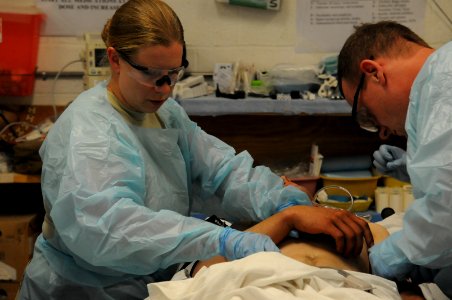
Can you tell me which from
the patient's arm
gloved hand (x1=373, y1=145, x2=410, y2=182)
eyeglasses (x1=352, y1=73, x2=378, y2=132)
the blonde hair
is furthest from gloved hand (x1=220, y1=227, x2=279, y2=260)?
gloved hand (x1=373, y1=145, x2=410, y2=182)

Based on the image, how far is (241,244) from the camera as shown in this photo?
130 cm

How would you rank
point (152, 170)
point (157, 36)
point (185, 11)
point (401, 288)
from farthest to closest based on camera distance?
point (185, 11) < point (152, 170) < point (157, 36) < point (401, 288)

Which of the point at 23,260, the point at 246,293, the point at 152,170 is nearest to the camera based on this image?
the point at 246,293

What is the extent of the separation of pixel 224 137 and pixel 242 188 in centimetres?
98

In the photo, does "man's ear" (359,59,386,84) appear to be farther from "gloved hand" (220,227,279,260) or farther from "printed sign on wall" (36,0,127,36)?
"printed sign on wall" (36,0,127,36)

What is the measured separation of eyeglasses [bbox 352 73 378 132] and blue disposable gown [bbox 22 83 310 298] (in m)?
0.39

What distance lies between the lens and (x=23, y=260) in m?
2.44

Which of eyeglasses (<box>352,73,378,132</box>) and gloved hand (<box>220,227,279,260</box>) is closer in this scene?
gloved hand (<box>220,227,279,260</box>)

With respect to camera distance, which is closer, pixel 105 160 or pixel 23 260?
pixel 105 160

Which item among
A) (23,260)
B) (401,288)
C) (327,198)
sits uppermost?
(401,288)

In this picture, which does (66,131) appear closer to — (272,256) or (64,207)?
(64,207)

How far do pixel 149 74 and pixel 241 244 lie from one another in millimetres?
559

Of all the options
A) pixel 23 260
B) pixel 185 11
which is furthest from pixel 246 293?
pixel 185 11

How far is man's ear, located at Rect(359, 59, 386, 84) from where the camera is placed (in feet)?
4.35
